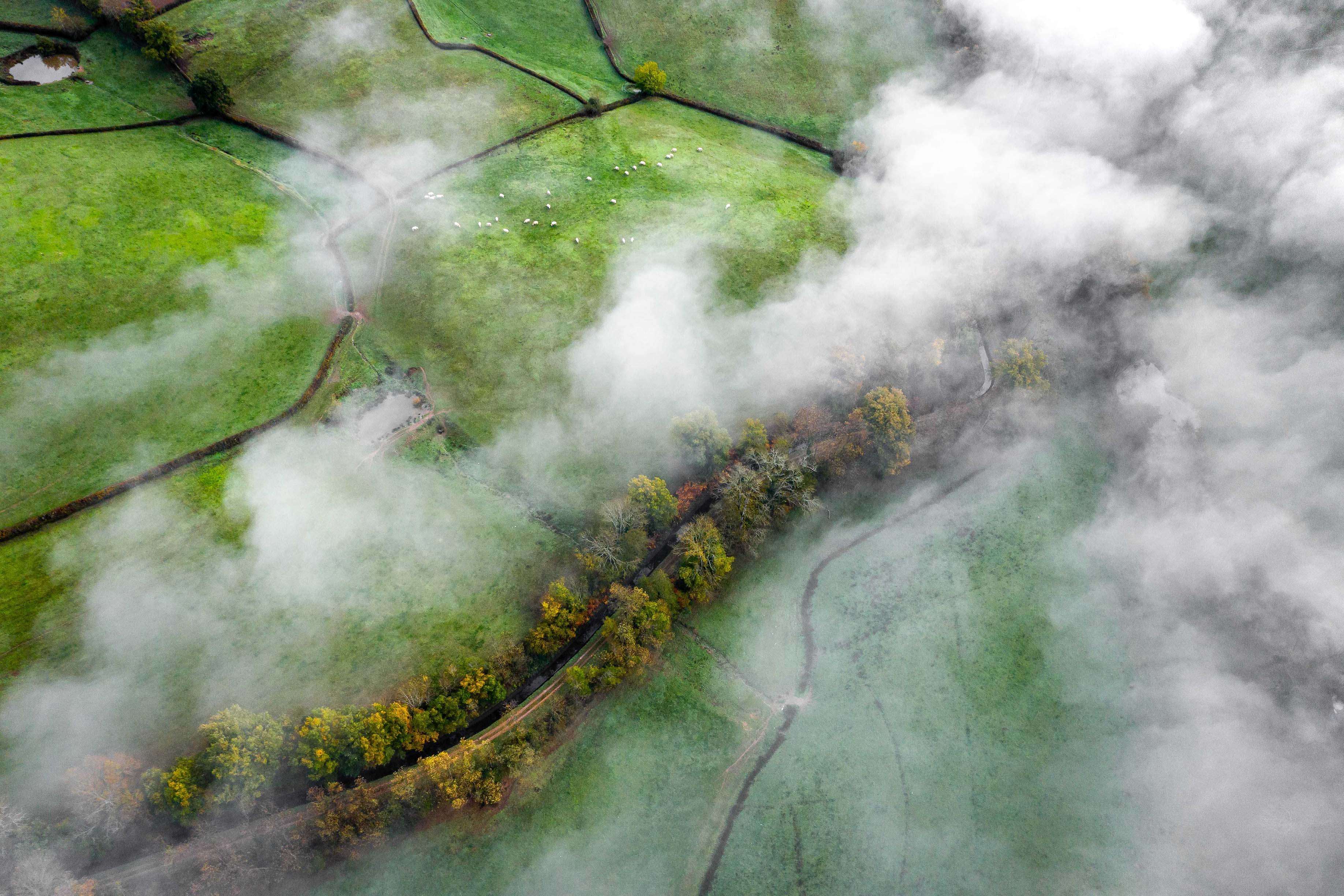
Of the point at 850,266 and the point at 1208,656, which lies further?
the point at 850,266

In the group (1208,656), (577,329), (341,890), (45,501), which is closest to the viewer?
(341,890)

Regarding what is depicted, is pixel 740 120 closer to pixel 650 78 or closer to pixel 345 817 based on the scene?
pixel 650 78

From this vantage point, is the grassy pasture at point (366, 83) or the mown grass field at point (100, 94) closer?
the mown grass field at point (100, 94)

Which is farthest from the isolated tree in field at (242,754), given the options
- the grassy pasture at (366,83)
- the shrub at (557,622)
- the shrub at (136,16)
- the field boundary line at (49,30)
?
the field boundary line at (49,30)

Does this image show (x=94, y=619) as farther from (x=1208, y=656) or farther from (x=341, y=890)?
(x=1208, y=656)

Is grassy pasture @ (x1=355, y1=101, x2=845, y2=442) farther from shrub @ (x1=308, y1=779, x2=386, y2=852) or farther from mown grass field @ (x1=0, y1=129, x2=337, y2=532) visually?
shrub @ (x1=308, y1=779, x2=386, y2=852)

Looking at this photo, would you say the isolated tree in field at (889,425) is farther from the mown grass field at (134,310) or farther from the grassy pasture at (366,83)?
the grassy pasture at (366,83)

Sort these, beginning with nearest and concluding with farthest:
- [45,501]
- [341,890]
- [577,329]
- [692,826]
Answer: [341,890], [692,826], [45,501], [577,329]

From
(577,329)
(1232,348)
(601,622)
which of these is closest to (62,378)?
(577,329)
